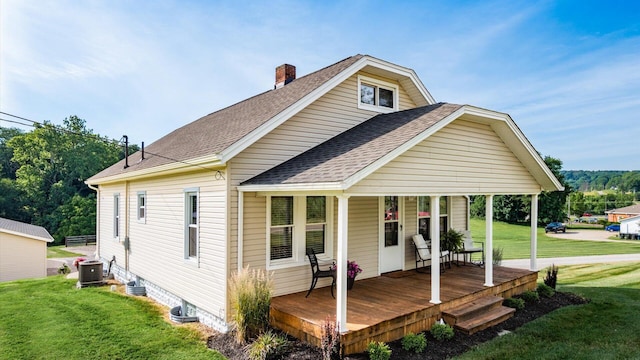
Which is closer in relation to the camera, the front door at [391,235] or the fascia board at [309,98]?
the fascia board at [309,98]

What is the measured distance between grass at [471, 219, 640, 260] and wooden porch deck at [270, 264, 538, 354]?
14.2 m

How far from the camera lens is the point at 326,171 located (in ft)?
19.5

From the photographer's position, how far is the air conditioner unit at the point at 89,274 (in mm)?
11578

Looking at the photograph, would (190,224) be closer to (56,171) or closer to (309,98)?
(309,98)

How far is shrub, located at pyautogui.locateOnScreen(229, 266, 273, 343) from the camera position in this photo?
5.91 meters

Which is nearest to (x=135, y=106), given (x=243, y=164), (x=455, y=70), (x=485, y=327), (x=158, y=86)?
(x=158, y=86)

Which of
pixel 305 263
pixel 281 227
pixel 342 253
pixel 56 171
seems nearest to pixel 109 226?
pixel 281 227

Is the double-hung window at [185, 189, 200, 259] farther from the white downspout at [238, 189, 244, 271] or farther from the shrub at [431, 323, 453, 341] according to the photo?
the shrub at [431, 323, 453, 341]

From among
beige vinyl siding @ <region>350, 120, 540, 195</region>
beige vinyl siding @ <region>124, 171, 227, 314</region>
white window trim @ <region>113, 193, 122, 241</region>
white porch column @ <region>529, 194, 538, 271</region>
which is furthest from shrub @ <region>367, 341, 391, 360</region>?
white window trim @ <region>113, 193, 122, 241</region>

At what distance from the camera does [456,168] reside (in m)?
7.43

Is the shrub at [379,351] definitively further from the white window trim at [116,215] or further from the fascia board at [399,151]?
the white window trim at [116,215]

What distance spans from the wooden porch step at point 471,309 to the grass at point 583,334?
654 millimetres

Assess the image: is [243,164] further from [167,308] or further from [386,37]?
[386,37]

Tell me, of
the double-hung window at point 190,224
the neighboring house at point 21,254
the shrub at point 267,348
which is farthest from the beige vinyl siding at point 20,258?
the shrub at point 267,348
